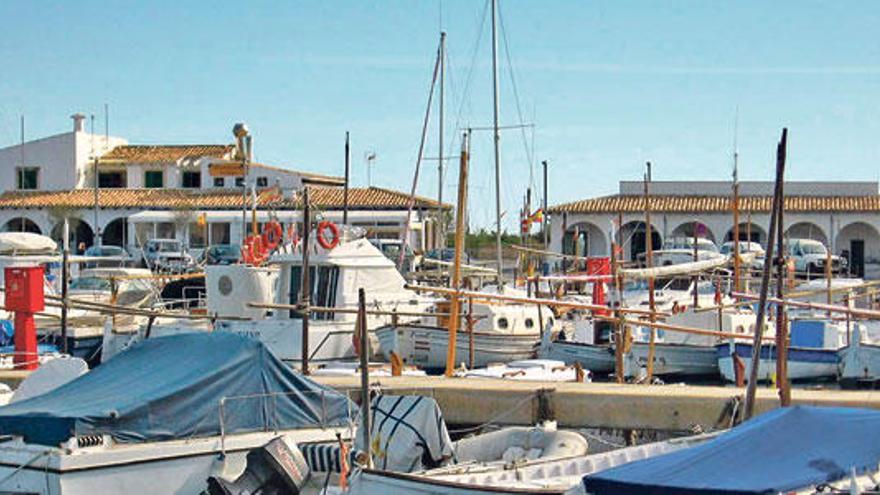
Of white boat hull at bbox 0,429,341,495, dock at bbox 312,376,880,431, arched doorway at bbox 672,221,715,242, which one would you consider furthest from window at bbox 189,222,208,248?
white boat hull at bbox 0,429,341,495

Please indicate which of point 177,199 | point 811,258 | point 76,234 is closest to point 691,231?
point 811,258

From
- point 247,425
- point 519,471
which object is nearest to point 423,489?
point 519,471

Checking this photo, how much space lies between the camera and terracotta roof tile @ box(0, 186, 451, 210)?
67.4 meters

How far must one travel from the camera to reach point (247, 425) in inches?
634

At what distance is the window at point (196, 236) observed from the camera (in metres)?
66.7

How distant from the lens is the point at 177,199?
69.6 metres

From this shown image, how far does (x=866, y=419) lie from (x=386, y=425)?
5.45 metres

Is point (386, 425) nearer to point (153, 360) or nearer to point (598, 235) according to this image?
point (153, 360)

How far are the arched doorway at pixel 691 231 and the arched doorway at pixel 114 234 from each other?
27.2 meters

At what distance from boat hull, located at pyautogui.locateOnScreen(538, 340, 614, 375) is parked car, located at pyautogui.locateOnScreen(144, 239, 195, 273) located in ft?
68.7

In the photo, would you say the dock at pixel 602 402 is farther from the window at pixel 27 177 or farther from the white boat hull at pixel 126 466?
the window at pixel 27 177

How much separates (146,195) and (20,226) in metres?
6.74

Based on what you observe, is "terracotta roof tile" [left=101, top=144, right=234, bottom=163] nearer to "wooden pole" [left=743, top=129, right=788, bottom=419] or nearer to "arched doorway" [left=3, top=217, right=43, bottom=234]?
"arched doorway" [left=3, top=217, right=43, bottom=234]

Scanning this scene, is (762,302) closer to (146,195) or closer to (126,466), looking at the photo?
(126,466)
